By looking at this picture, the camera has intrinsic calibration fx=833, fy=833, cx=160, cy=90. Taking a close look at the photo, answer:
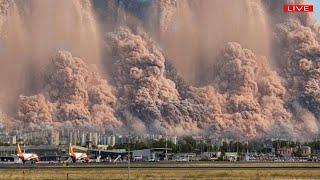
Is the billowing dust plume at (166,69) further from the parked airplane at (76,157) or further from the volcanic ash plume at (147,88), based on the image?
the parked airplane at (76,157)

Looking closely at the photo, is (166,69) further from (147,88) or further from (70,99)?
(70,99)

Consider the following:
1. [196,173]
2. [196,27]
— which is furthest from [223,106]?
[196,173]

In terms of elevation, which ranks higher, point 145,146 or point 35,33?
point 35,33

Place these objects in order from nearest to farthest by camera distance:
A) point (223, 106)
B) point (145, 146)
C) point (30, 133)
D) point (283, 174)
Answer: point (283, 174)
point (145, 146)
point (30, 133)
point (223, 106)

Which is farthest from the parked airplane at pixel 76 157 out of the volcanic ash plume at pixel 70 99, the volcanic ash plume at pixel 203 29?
the volcanic ash plume at pixel 203 29

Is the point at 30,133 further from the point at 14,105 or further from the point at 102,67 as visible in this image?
the point at 102,67

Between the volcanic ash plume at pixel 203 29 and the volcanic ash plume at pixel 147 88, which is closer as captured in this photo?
the volcanic ash plume at pixel 147 88

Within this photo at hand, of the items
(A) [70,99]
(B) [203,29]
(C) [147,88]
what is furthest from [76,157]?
(B) [203,29]

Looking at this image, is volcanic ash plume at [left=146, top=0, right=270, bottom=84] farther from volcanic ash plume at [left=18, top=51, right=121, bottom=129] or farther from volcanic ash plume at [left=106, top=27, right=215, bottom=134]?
volcanic ash plume at [left=18, top=51, right=121, bottom=129]

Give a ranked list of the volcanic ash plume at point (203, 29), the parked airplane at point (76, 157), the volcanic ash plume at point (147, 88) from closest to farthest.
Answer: the parked airplane at point (76, 157) < the volcanic ash plume at point (147, 88) < the volcanic ash plume at point (203, 29)
